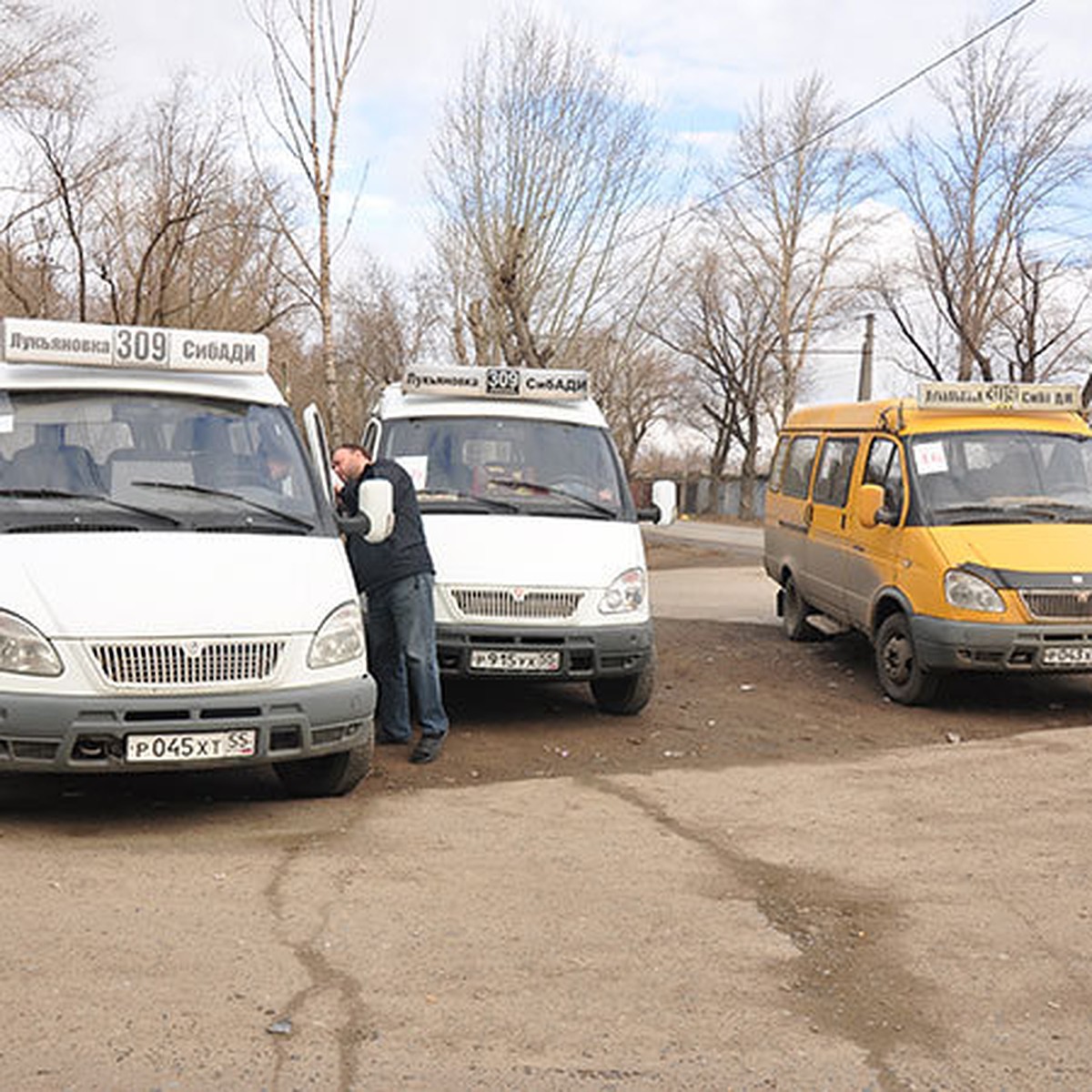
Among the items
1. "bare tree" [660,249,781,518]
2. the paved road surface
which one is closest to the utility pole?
"bare tree" [660,249,781,518]

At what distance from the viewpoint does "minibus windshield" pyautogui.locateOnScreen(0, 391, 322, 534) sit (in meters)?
6.29

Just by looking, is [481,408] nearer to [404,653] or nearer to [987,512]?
[404,653]

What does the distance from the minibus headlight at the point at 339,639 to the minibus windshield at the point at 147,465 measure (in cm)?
54

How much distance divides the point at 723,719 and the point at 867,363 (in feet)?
129

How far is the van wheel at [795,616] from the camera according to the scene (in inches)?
500

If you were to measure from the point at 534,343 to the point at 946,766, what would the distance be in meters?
16.2

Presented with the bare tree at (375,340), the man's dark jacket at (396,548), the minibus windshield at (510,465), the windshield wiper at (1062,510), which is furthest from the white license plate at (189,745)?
the bare tree at (375,340)

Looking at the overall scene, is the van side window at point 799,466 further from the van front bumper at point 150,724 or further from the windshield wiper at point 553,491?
the van front bumper at point 150,724

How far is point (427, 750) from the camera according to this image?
7.64m

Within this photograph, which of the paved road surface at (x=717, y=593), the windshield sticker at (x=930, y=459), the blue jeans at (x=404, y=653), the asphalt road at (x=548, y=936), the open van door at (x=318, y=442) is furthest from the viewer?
the paved road surface at (x=717, y=593)

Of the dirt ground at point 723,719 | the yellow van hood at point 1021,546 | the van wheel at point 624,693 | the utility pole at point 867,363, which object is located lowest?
the dirt ground at point 723,719

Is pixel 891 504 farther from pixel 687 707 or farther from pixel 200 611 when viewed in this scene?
pixel 200 611

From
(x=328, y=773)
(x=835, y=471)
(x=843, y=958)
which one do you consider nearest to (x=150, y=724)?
(x=328, y=773)

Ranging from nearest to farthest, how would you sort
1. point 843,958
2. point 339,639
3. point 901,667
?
point 843,958 → point 339,639 → point 901,667
